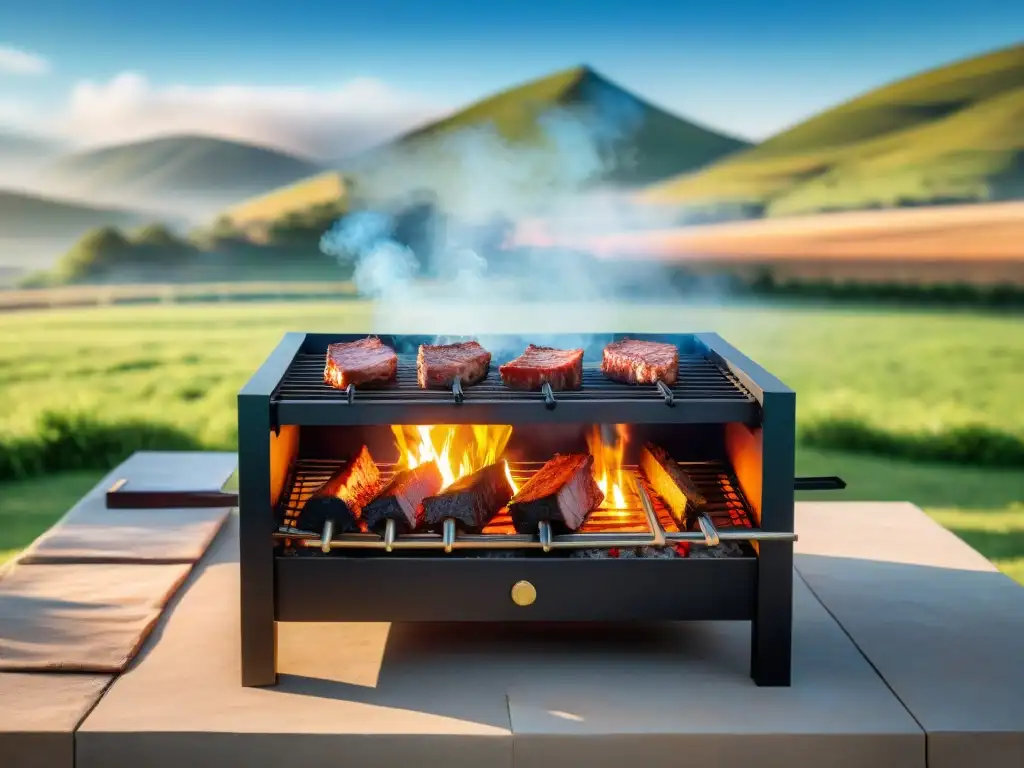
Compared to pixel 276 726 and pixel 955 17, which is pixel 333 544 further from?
pixel 955 17

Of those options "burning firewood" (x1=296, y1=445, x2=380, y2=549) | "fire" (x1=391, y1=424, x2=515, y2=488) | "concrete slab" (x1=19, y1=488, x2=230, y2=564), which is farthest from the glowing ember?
"concrete slab" (x1=19, y1=488, x2=230, y2=564)

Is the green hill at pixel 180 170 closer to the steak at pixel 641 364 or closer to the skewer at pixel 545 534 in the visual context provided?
the steak at pixel 641 364

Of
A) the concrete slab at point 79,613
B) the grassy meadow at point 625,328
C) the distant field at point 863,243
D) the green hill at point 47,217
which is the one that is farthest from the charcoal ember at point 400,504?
the green hill at point 47,217

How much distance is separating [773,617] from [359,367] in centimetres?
106

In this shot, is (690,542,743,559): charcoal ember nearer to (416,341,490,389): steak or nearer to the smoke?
(416,341,490,389): steak

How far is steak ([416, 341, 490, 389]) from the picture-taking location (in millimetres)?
2521

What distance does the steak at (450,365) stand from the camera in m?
2.52

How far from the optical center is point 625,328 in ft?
20.3

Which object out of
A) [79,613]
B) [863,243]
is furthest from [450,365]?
[863,243]

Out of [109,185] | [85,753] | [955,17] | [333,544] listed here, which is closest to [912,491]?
[955,17]

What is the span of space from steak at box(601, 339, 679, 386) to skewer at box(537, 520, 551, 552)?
1.35 feet

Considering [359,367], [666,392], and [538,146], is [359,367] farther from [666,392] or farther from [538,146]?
[538,146]

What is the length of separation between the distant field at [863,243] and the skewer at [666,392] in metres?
3.78

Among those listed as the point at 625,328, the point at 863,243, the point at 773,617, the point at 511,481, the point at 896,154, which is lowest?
the point at 773,617
